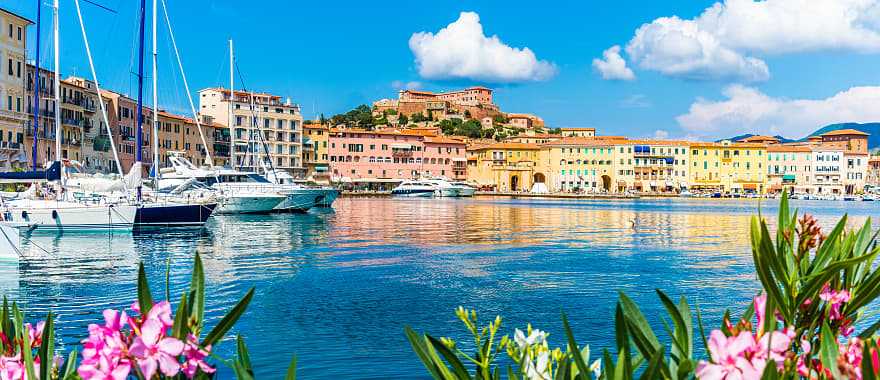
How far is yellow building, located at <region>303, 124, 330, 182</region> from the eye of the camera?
91.5 m

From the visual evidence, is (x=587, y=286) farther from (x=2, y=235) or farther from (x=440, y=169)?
(x=440, y=169)

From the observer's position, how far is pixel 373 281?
54.1 feet

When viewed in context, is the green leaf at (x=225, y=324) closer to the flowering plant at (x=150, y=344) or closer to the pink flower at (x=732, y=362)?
the flowering plant at (x=150, y=344)

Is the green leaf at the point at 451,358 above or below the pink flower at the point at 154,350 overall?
below

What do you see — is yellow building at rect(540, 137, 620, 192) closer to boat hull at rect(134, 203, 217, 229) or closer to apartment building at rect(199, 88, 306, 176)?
apartment building at rect(199, 88, 306, 176)

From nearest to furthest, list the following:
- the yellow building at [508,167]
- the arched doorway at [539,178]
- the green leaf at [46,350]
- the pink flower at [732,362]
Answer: the pink flower at [732,362]
the green leaf at [46,350]
the yellow building at [508,167]
the arched doorway at [539,178]

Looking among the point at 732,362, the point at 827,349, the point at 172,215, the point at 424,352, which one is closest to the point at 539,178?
the point at 172,215

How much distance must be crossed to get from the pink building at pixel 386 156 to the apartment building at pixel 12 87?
50.3 m

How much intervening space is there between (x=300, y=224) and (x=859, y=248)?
34387mm

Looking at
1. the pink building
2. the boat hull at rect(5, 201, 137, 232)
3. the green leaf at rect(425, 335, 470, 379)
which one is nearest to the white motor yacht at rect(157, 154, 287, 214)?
the boat hull at rect(5, 201, 137, 232)

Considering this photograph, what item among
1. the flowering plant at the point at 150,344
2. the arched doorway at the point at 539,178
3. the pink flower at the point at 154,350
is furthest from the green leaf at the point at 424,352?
the arched doorway at the point at 539,178

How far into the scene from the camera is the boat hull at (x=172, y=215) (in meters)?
28.6

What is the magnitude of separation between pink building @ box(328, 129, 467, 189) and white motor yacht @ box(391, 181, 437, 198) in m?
5.18

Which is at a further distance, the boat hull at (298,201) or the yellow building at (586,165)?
the yellow building at (586,165)
